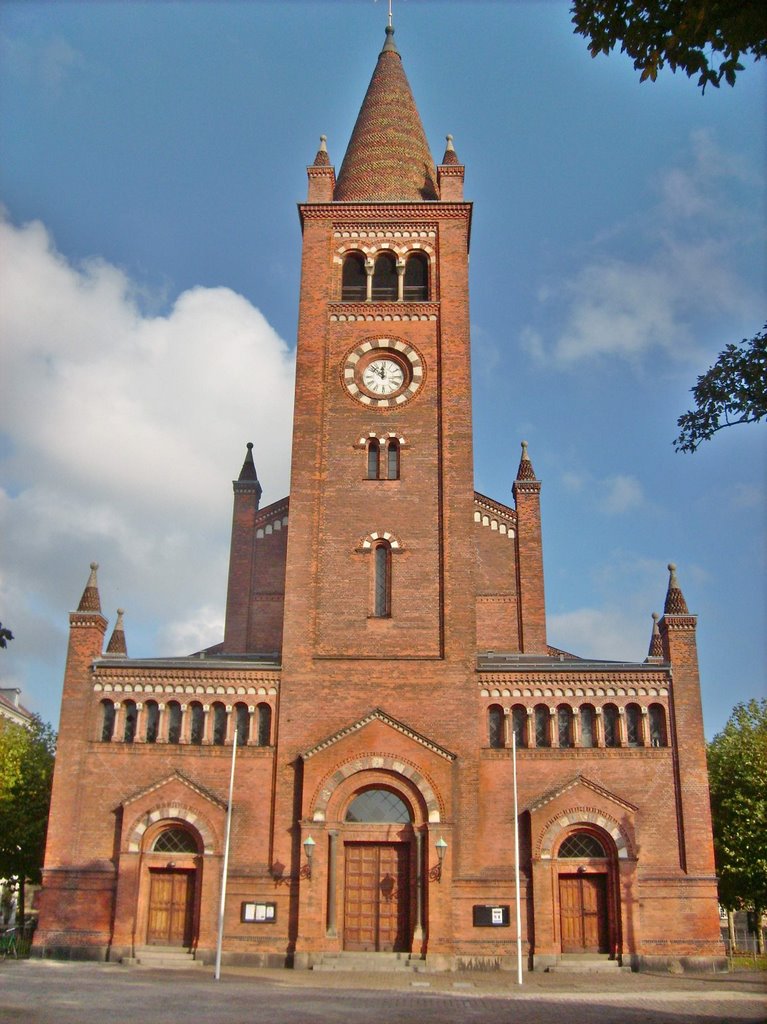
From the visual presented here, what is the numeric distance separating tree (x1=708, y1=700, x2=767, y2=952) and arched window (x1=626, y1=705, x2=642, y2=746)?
909 centimetres

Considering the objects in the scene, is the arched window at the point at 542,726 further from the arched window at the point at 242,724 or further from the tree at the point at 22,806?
the tree at the point at 22,806

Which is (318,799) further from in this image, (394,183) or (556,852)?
(394,183)

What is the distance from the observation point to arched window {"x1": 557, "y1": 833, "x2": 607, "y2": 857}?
3008 cm

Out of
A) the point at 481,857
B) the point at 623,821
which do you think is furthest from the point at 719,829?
the point at 481,857

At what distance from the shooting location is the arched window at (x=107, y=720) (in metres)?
31.7

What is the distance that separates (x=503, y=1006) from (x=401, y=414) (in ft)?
69.0

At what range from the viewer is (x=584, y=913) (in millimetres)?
29594

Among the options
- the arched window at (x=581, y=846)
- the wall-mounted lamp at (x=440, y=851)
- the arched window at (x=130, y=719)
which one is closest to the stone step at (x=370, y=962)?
the wall-mounted lamp at (x=440, y=851)

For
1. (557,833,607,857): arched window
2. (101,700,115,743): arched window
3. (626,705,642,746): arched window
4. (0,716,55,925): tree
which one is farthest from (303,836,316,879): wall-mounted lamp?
(0,716,55,925): tree

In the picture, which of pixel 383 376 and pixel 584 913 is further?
pixel 383 376

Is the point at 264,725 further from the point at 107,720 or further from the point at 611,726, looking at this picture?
the point at 611,726

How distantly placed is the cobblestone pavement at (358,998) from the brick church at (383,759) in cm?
185

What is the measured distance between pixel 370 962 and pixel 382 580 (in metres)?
12.1

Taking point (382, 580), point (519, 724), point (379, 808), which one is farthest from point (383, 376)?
point (379, 808)
